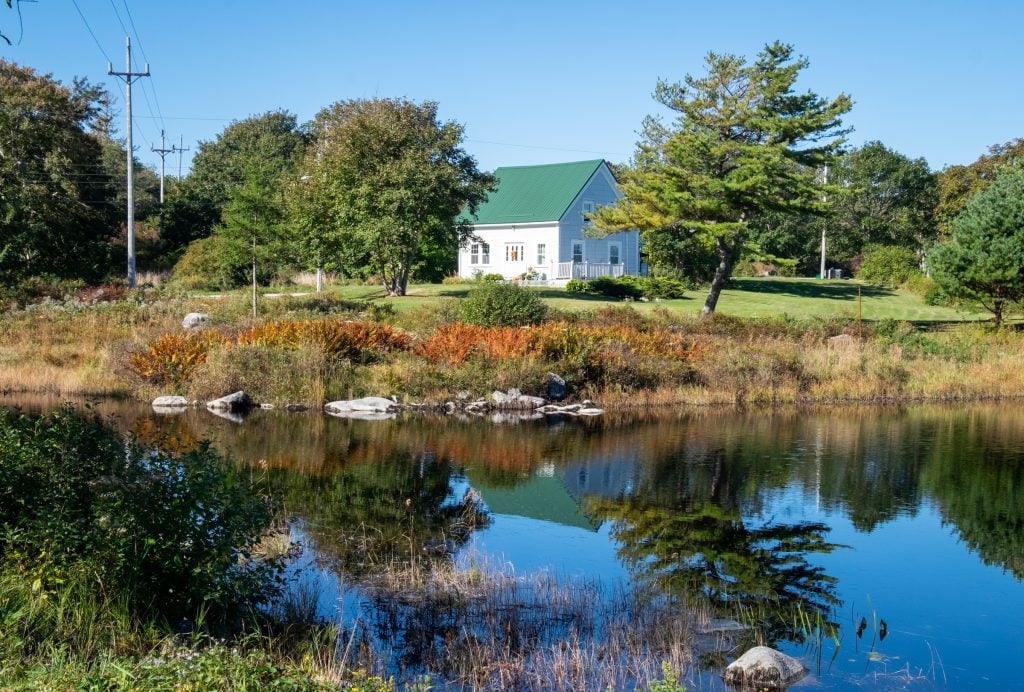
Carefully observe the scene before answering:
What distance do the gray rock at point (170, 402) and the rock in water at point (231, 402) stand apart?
0.59 meters

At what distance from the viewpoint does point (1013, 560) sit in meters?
13.4

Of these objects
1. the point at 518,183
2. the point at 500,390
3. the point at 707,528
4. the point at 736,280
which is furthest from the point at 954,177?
the point at 707,528

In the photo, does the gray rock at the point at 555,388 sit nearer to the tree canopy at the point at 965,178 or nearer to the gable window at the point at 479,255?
the gable window at the point at 479,255

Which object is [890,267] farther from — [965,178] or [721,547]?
[721,547]

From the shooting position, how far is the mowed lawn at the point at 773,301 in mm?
41250

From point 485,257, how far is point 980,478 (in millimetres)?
41161

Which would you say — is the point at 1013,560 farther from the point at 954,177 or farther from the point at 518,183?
the point at 954,177

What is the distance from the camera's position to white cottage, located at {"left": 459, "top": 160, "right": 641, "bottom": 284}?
54719mm

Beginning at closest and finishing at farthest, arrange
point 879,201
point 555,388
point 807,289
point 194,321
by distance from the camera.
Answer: point 555,388 < point 194,321 < point 807,289 < point 879,201

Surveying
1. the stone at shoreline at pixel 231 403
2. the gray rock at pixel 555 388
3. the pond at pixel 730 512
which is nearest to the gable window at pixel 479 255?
the gray rock at pixel 555 388

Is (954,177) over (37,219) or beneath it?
over

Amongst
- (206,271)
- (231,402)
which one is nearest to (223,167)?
(206,271)

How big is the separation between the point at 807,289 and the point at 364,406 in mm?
36365

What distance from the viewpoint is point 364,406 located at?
25.0 meters
